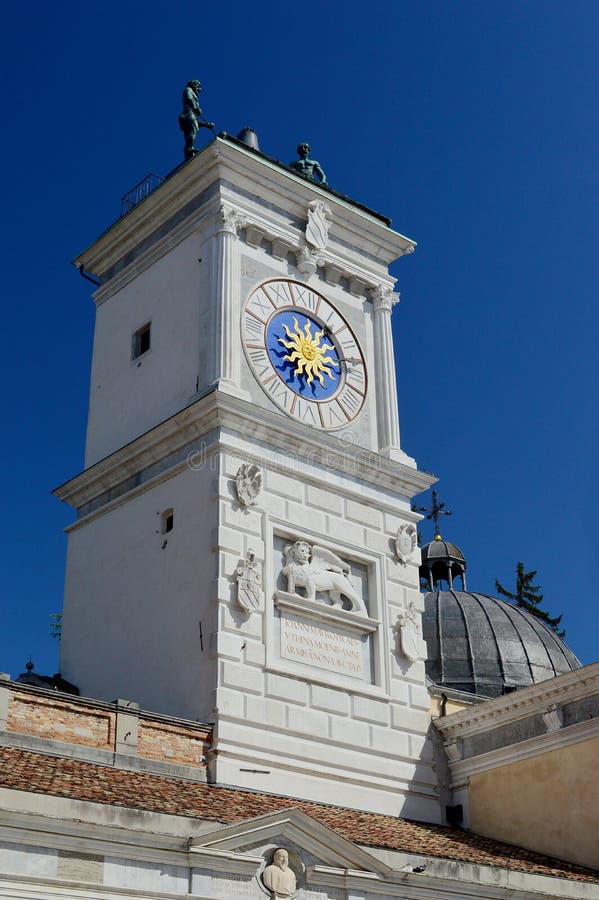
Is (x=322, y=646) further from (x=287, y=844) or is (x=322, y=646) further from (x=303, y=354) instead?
(x=303, y=354)

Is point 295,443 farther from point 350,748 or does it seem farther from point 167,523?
point 350,748

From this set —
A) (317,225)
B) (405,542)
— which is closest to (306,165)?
(317,225)

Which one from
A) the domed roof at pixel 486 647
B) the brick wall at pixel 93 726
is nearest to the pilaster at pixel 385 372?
the brick wall at pixel 93 726

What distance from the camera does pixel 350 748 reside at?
24234 millimetres

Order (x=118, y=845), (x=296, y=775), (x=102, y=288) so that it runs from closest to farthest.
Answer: (x=118, y=845)
(x=296, y=775)
(x=102, y=288)

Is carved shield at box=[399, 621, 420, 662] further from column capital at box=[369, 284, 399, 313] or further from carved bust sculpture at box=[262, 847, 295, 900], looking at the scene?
carved bust sculpture at box=[262, 847, 295, 900]

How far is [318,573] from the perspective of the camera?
25.1 metres

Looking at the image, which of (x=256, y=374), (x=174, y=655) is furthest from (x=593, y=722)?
(x=256, y=374)

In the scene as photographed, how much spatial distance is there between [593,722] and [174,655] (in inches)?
289

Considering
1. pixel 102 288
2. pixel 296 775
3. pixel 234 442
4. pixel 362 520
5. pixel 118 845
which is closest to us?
pixel 118 845

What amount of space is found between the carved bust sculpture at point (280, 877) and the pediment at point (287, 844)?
0.17 metres

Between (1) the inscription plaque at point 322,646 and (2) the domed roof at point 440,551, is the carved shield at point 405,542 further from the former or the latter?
(2) the domed roof at point 440,551

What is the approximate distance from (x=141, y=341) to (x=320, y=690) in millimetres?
8604

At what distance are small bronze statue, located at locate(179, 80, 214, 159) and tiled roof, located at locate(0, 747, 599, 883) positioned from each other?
14.4 m
